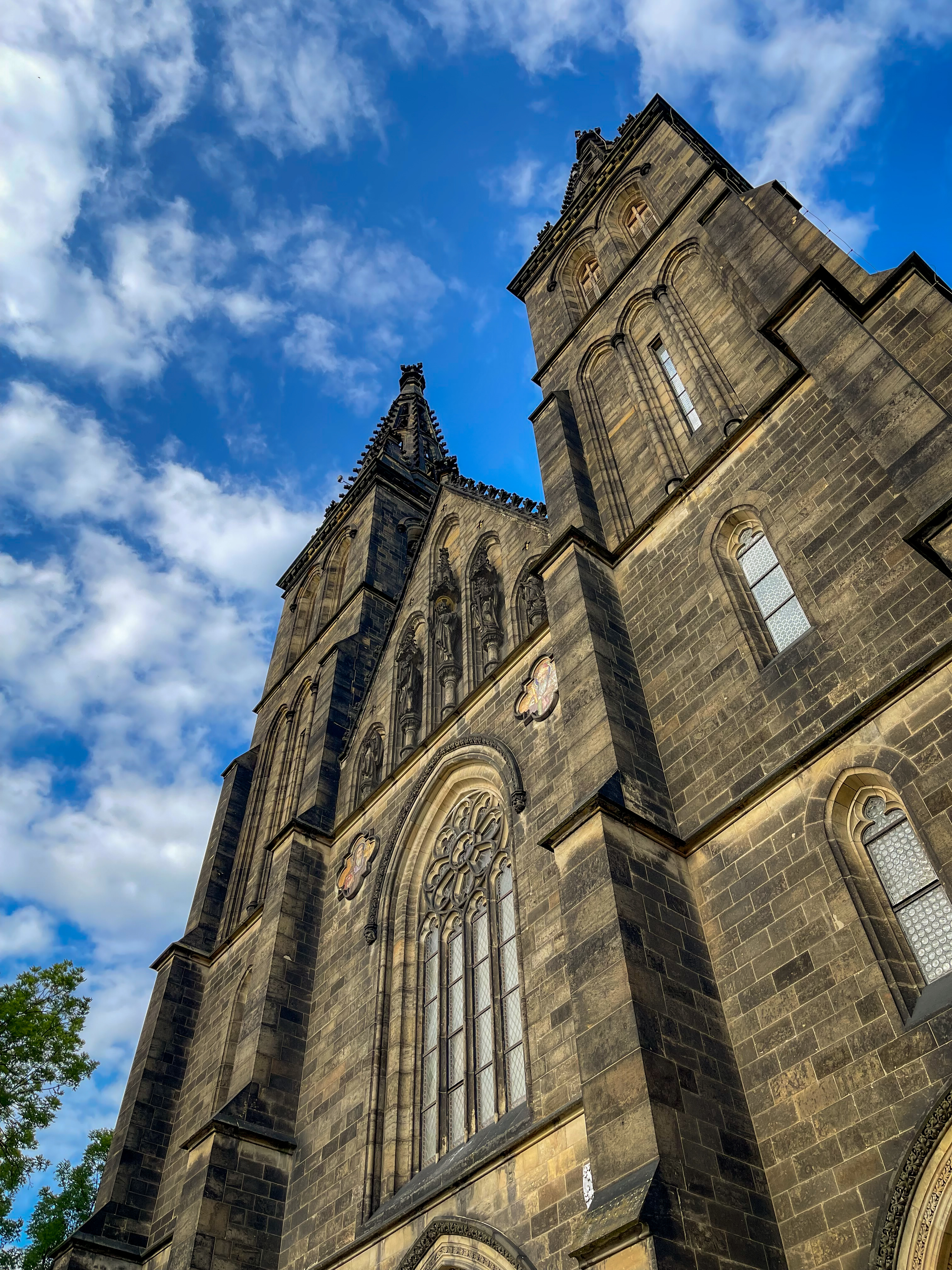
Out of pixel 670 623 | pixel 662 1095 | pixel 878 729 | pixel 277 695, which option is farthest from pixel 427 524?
pixel 662 1095

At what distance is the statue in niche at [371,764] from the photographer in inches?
671

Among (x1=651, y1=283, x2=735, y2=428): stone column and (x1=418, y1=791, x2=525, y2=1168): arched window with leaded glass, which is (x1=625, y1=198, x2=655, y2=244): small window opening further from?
(x1=418, y1=791, x2=525, y2=1168): arched window with leaded glass

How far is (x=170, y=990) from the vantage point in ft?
59.0

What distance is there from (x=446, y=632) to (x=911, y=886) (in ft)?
33.1

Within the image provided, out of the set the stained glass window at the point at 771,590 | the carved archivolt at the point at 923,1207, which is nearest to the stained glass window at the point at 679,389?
the stained glass window at the point at 771,590

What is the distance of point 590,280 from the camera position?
19.9 metres

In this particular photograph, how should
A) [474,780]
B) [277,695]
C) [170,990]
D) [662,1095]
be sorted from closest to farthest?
1. [662,1095]
2. [474,780]
3. [170,990]
4. [277,695]

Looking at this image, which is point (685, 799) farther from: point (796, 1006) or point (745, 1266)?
point (745, 1266)

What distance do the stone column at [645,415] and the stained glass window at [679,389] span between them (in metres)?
0.41

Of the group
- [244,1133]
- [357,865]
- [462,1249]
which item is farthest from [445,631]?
[462,1249]

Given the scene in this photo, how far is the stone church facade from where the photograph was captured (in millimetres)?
7168

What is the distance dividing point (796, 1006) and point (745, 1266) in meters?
1.80

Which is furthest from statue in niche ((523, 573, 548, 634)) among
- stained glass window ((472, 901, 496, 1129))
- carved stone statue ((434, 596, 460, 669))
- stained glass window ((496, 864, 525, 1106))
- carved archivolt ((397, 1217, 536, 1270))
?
carved archivolt ((397, 1217, 536, 1270))

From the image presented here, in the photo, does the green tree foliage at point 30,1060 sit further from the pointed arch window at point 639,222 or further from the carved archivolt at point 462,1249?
→ the pointed arch window at point 639,222
